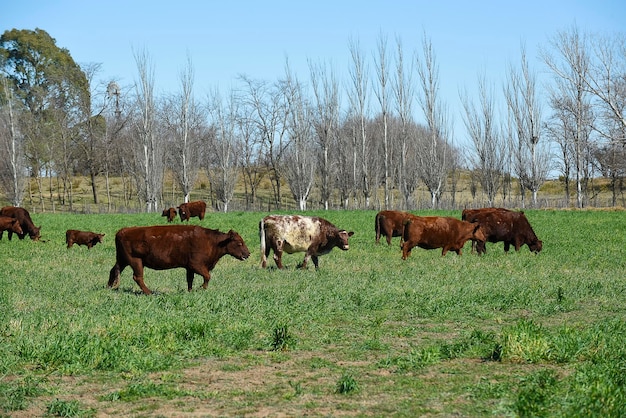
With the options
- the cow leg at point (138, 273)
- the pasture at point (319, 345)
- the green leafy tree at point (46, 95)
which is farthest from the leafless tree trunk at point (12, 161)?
the cow leg at point (138, 273)

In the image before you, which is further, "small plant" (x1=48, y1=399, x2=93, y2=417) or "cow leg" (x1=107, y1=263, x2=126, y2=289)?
"cow leg" (x1=107, y1=263, x2=126, y2=289)

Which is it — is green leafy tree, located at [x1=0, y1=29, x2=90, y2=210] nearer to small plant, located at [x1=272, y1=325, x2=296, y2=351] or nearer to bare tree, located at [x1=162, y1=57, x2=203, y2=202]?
bare tree, located at [x1=162, y1=57, x2=203, y2=202]

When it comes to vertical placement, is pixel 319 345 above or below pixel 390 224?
below

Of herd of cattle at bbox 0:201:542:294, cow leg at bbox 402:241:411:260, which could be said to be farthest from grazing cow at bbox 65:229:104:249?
cow leg at bbox 402:241:411:260

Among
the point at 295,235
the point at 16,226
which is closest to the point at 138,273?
the point at 295,235

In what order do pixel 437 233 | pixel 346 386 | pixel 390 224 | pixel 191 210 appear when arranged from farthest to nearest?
pixel 191 210 < pixel 390 224 < pixel 437 233 < pixel 346 386

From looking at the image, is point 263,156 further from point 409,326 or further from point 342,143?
point 409,326

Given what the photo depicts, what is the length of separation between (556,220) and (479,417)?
31.1 m

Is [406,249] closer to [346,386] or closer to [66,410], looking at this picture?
[346,386]

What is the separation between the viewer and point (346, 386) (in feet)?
23.0

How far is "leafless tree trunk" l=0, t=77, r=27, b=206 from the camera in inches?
2466

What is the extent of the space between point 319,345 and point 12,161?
59.1 m

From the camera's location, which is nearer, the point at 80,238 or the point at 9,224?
the point at 80,238

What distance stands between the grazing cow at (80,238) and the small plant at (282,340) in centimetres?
1895
